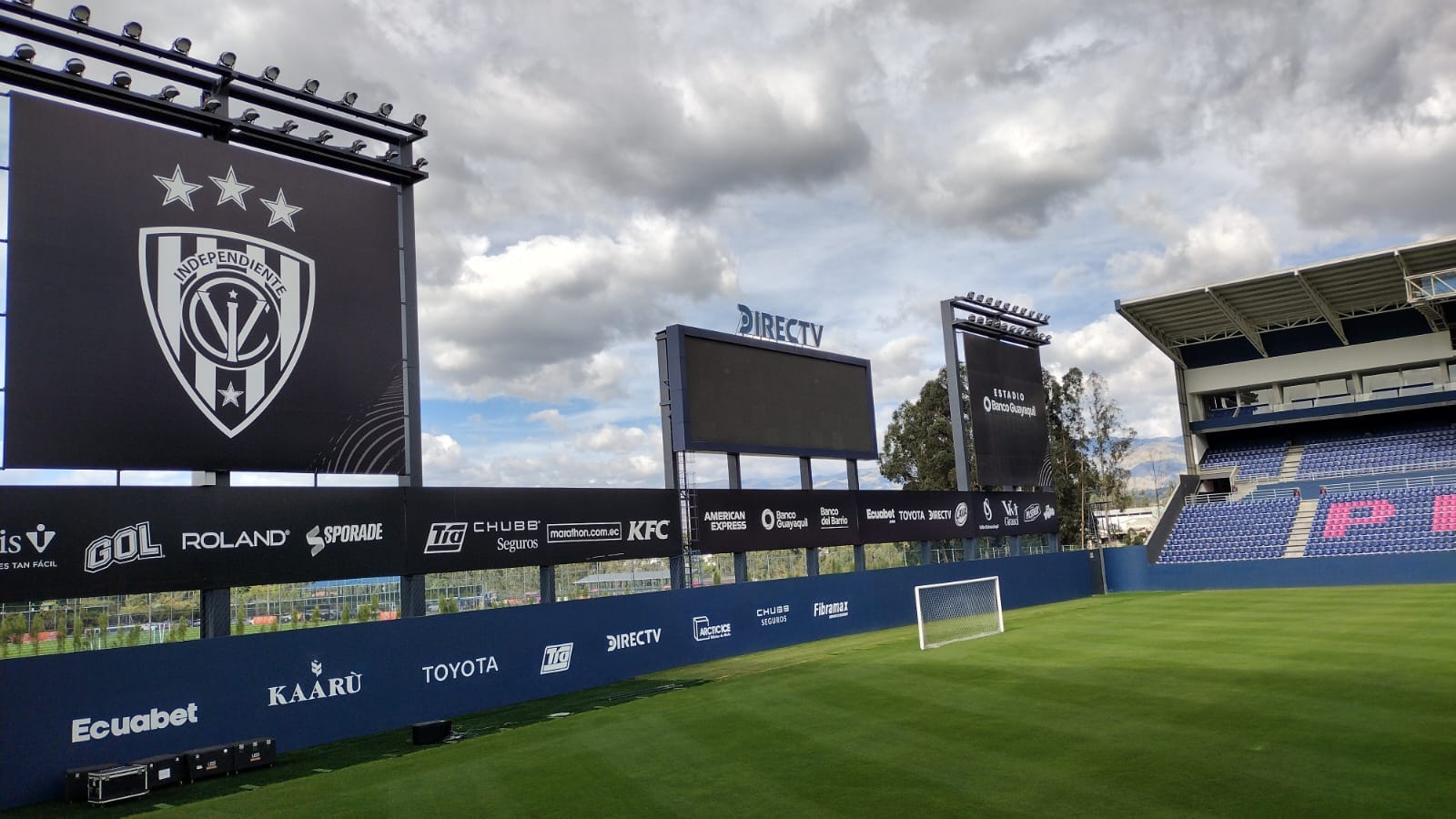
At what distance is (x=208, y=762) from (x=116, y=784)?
1300mm

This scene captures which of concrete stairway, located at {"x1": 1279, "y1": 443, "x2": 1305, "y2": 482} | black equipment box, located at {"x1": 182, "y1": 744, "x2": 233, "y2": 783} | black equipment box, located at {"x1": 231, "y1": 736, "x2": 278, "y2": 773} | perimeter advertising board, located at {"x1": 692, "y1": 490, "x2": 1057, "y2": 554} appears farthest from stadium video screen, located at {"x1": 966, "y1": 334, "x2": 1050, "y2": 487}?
black equipment box, located at {"x1": 182, "y1": 744, "x2": 233, "y2": 783}

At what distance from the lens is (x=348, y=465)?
18062mm

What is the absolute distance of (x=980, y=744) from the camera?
464 inches

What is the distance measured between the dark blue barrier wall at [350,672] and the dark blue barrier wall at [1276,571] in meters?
19.8

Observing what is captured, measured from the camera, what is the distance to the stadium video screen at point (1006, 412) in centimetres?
3444

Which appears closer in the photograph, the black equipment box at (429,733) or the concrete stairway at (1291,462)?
the black equipment box at (429,733)

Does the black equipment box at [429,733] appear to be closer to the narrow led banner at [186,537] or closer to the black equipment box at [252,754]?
the black equipment box at [252,754]

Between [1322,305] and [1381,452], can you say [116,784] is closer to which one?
[1322,305]

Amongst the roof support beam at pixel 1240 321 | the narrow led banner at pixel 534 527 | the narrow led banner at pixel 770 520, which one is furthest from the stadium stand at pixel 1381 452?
the narrow led banner at pixel 534 527

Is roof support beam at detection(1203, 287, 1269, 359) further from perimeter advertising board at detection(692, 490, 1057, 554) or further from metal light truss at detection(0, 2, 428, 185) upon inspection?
metal light truss at detection(0, 2, 428, 185)

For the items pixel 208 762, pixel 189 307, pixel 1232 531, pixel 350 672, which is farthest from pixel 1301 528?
pixel 189 307

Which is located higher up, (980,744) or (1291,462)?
(1291,462)

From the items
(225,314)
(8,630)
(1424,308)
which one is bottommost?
(8,630)

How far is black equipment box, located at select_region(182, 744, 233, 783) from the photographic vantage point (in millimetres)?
13930
